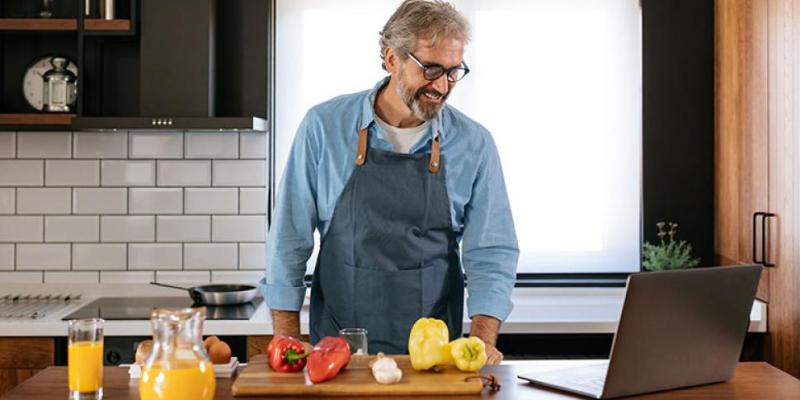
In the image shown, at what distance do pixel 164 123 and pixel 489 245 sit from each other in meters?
1.51

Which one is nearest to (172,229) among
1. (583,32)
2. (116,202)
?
(116,202)

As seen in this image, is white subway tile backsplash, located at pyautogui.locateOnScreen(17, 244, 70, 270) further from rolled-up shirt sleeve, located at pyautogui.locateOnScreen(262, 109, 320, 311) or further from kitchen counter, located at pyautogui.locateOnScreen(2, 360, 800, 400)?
kitchen counter, located at pyautogui.locateOnScreen(2, 360, 800, 400)

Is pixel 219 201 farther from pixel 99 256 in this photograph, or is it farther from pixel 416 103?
pixel 416 103

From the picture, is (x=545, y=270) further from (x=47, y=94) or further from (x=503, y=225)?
(x=47, y=94)

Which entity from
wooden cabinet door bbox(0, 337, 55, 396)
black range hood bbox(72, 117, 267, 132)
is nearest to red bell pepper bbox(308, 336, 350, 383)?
wooden cabinet door bbox(0, 337, 55, 396)

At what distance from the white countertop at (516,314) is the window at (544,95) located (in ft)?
0.55

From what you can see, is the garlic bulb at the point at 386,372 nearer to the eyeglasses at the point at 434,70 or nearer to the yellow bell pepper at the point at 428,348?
the yellow bell pepper at the point at 428,348

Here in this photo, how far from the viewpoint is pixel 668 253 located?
13.2 ft

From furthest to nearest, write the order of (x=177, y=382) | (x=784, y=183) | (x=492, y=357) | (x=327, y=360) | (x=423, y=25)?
(x=784, y=183), (x=423, y=25), (x=492, y=357), (x=327, y=360), (x=177, y=382)

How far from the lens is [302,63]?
4227 millimetres

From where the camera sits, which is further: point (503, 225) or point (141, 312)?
point (141, 312)

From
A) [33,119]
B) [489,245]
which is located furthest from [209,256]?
[489,245]

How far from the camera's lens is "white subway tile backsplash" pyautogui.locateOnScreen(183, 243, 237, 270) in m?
4.17

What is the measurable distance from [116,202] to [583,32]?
207cm
